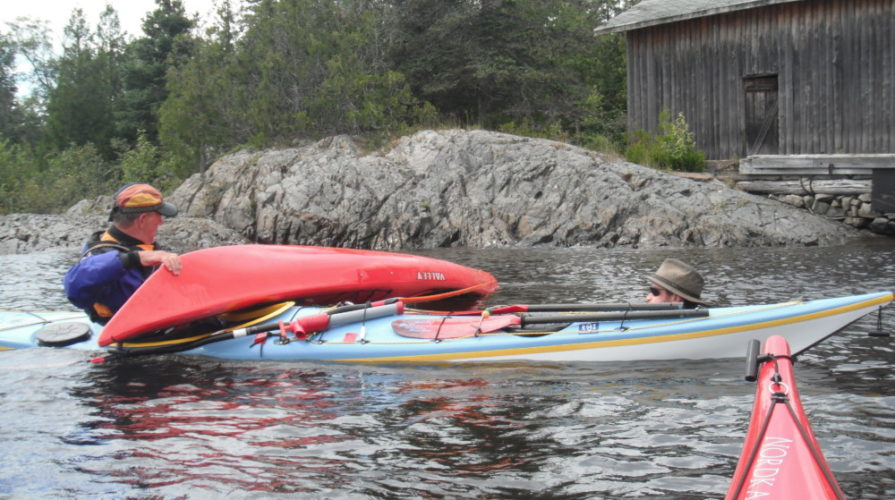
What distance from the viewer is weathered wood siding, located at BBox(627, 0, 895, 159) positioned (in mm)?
14820

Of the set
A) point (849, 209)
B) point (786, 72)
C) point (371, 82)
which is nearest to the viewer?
point (849, 209)

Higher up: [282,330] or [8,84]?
[8,84]

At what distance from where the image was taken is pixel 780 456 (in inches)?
102

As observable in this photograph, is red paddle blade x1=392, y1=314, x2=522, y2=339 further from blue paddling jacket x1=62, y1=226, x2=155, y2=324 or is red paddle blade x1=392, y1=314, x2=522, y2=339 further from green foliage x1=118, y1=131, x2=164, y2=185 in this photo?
green foliage x1=118, y1=131, x2=164, y2=185

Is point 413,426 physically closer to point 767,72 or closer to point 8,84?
point 767,72

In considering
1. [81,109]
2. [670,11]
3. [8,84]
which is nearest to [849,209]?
[670,11]

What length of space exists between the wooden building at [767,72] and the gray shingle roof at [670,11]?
0.02m

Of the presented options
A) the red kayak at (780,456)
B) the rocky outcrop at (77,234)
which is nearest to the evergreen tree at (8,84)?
the rocky outcrop at (77,234)

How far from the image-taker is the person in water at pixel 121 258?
19.0ft

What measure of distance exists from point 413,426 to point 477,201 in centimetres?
1195

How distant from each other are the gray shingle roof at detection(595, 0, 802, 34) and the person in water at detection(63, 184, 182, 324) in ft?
42.5

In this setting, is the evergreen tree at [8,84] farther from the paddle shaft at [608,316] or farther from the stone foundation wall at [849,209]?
the paddle shaft at [608,316]

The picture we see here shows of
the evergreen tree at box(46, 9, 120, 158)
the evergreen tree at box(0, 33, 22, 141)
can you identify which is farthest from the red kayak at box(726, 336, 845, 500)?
the evergreen tree at box(0, 33, 22, 141)

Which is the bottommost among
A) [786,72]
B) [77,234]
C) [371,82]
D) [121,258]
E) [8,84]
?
[77,234]
